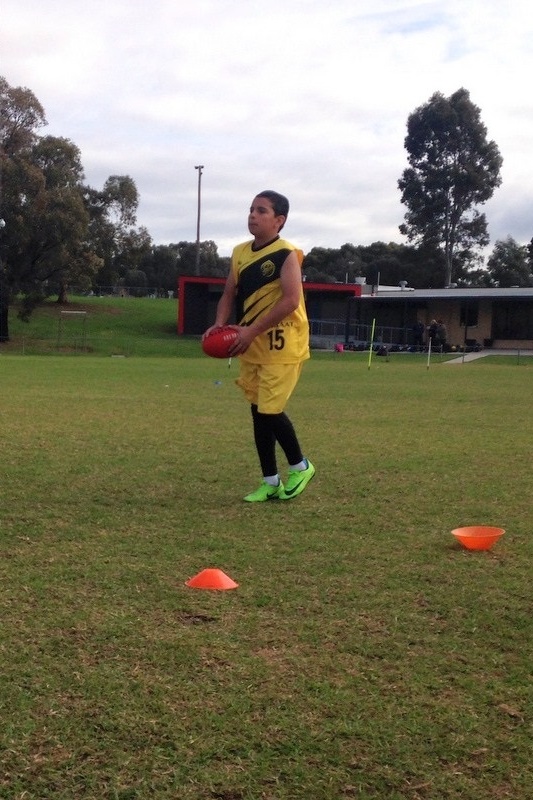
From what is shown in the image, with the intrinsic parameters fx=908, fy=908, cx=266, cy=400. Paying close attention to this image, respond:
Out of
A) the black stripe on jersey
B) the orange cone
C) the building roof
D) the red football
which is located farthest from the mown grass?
the orange cone

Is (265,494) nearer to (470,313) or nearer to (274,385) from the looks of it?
(274,385)

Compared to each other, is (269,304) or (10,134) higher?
(10,134)

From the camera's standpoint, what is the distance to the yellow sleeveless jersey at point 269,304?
6.08 meters

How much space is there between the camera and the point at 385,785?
2408 millimetres

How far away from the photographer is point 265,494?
625 centimetres

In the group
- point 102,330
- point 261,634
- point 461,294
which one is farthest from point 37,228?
point 261,634

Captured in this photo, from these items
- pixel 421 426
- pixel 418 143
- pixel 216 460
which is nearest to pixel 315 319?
pixel 418 143

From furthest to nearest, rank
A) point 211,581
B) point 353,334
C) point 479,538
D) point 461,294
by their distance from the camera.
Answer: point 353,334 → point 461,294 → point 479,538 → point 211,581

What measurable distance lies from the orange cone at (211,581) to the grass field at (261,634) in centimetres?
7

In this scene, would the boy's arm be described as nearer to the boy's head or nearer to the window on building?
the boy's head

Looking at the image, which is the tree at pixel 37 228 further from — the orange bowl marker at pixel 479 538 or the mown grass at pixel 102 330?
the orange bowl marker at pixel 479 538

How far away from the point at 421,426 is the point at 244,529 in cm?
656

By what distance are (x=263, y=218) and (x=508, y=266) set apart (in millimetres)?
74512

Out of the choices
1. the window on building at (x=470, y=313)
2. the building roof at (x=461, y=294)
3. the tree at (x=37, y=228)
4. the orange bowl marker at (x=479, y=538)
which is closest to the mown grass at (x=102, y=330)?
the tree at (x=37, y=228)
